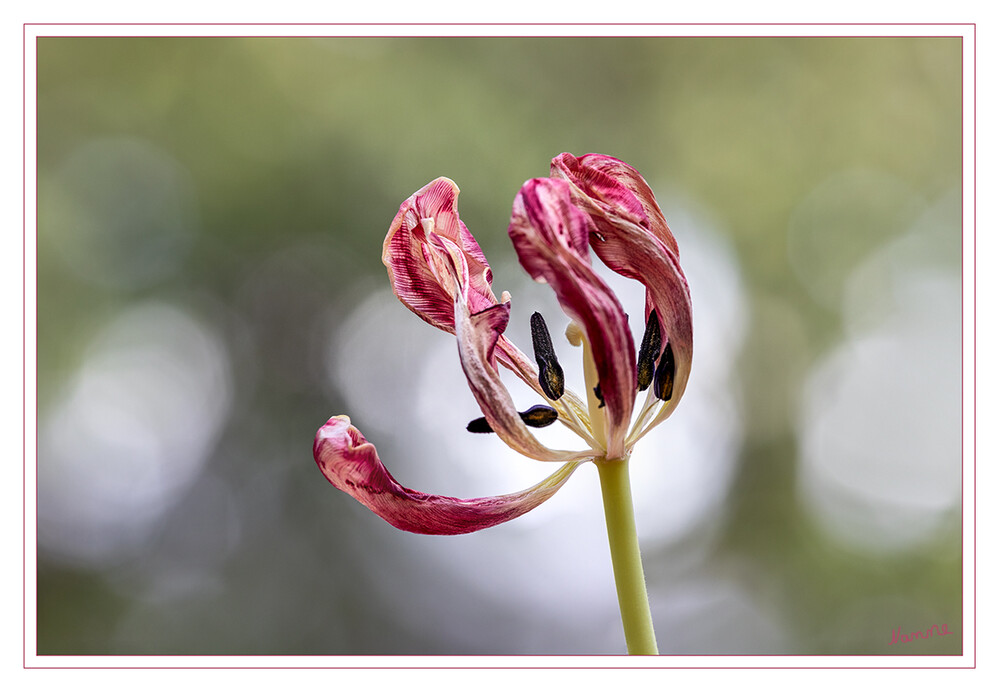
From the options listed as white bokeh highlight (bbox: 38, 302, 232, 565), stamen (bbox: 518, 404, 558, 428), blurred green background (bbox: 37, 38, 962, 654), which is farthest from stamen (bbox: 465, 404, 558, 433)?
white bokeh highlight (bbox: 38, 302, 232, 565)

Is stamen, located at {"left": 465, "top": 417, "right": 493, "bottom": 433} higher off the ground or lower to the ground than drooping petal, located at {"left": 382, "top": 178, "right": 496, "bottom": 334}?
lower

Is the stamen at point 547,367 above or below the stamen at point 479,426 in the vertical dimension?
above

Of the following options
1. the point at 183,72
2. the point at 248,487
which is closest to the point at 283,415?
the point at 248,487

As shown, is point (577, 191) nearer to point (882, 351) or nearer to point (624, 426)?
point (624, 426)

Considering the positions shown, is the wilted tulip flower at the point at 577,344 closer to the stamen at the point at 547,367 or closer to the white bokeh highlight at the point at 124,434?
the stamen at the point at 547,367

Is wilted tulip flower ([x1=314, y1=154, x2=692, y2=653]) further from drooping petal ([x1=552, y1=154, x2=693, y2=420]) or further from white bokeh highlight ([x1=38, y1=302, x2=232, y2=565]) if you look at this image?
white bokeh highlight ([x1=38, y1=302, x2=232, y2=565])

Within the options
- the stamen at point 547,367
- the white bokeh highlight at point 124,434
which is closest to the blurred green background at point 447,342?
the white bokeh highlight at point 124,434
